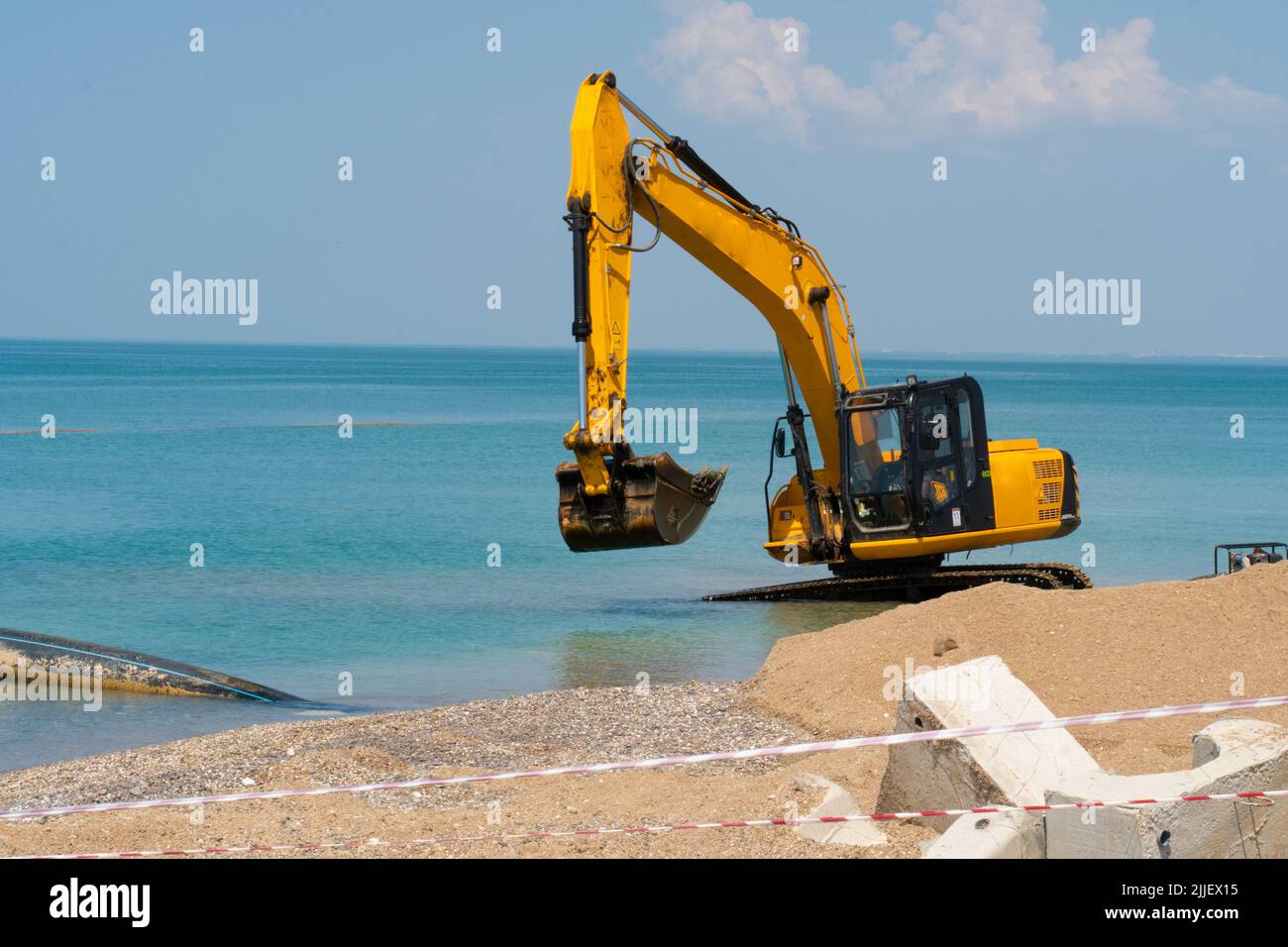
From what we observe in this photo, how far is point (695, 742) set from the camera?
10891 mm

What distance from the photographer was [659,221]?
13828 mm

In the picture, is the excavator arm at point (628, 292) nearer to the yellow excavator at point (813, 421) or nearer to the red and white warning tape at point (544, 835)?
the yellow excavator at point (813, 421)

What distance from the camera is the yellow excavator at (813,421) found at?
1217 centimetres

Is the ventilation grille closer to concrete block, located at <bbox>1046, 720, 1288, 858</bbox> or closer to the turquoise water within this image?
the turquoise water

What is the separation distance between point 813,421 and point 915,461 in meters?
1.62

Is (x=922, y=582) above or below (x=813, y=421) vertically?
below

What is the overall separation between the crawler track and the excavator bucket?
6.17m

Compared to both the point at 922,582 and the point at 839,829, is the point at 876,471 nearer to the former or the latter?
the point at 922,582

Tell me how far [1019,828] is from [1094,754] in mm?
3217

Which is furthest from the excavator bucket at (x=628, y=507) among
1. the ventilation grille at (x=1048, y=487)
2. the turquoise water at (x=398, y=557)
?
the ventilation grille at (x=1048, y=487)

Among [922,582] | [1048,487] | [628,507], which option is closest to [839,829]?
[628,507]

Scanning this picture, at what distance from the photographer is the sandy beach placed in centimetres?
777

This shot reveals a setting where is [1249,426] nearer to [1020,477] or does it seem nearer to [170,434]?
[170,434]

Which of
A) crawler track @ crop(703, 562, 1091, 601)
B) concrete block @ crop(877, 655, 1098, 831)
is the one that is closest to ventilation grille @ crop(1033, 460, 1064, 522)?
crawler track @ crop(703, 562, 1091, 601)
